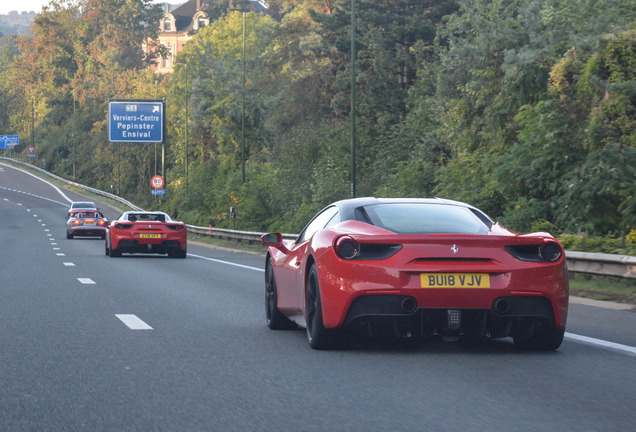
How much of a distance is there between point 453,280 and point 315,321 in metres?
1.28

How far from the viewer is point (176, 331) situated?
35.3 ft

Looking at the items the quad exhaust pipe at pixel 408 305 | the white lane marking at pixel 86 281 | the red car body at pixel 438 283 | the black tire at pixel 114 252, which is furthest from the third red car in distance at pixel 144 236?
the quad exhaust pipe at pixel 408 305

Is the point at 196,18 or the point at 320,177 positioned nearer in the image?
the point at 320,177

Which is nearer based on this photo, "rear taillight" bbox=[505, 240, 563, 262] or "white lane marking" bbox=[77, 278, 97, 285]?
"rear taillight" bbox=[505, 240, 563, 262]

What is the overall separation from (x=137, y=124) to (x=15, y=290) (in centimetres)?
4972

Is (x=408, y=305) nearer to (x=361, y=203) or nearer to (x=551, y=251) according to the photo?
(x=551, y=251)

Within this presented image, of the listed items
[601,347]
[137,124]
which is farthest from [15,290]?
[137,124]

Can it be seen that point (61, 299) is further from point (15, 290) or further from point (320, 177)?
point (320, 177)

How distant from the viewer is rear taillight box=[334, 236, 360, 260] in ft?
28.5

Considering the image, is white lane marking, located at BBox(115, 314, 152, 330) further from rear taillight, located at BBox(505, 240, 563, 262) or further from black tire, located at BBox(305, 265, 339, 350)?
rear taillight, located at BBox(505, 240, 563, 262)

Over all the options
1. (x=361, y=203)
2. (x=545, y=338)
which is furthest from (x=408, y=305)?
(x=361, y=203)

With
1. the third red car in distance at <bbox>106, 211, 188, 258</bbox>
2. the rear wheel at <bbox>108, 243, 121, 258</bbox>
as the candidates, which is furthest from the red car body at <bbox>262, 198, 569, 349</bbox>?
the rear wheel at <bbox>108, 243, 121, 258</bbox>

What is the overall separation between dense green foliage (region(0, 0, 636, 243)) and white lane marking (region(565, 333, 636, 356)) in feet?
36.4

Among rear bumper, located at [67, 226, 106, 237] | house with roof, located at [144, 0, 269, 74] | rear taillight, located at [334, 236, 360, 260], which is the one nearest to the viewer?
rear taillight, located at [334, 236, 360, 260]
